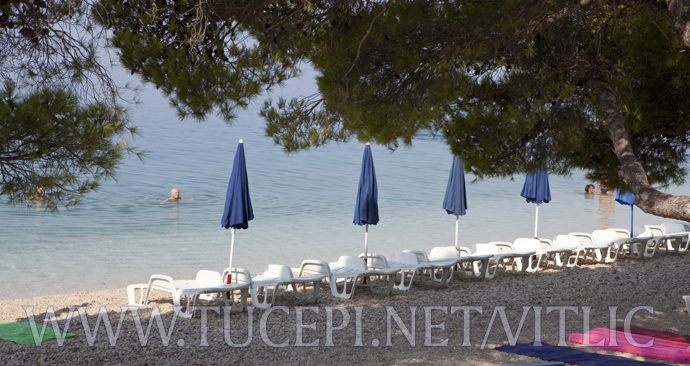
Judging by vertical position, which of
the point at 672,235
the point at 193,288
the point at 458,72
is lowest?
the point at 193,288

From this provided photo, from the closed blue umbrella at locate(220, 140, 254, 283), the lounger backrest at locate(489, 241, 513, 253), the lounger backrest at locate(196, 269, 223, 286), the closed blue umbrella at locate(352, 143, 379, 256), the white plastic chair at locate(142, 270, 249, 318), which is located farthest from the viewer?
the lounger backrest at locate(489, 241, 513, 253)

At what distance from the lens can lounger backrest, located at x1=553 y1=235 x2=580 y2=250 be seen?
12453 mm

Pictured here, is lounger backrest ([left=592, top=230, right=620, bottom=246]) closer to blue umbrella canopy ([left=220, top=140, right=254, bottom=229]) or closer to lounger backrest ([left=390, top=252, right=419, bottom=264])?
lounger backrest ([left=390, top=252, right=419, bottom=264])

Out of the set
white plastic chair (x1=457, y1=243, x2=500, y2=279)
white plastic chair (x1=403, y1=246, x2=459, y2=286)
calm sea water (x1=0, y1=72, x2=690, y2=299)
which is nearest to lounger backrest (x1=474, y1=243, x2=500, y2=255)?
white plastic chair (x1=457, y1=243, x2=500, y2=279)

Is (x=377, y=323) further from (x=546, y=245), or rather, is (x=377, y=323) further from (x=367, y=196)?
(x=546, y=245)

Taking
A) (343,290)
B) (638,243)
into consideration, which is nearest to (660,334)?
(343,290)

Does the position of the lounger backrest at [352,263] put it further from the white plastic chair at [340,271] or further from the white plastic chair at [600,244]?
the white plastic chair at [600,244]

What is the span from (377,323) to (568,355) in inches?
88.3

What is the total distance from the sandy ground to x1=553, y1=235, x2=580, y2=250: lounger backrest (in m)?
0.95

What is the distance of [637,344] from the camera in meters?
6.82

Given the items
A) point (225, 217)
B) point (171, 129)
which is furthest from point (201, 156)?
point (225, 217)

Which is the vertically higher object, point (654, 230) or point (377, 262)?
point (654, 230)

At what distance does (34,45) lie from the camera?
518 cm

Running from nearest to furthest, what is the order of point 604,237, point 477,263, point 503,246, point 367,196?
point 367,196
point 477,263
point 503,246
point 604,237
